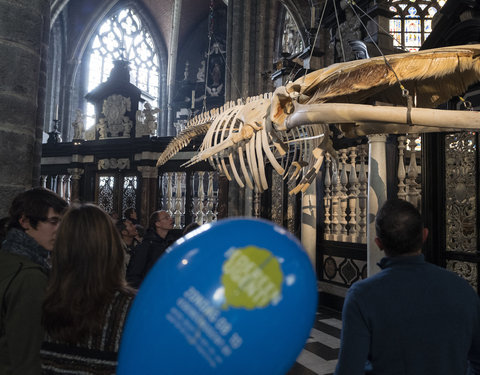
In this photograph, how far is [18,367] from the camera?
1.30 meters

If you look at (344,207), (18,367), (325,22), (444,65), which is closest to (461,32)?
(444,65)

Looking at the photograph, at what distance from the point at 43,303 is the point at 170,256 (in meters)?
0.57

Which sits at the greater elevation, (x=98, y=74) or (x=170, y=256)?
(x=98, y=74)

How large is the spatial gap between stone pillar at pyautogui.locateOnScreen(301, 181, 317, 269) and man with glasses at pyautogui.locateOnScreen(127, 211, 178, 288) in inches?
116

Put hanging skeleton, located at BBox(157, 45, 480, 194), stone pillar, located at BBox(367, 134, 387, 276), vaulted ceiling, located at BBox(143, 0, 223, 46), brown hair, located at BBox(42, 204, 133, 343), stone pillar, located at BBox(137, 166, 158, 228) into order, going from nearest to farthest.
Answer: brown hair, located at BBox(42, 204, 133, 343) < hanging skeleton, located at BBox(157, 45, 480, 194) < stone pillar, located at BBox(367, 134, 387, 276) < stone pillar, located at BBox(137, 166, 158, 228) < vaulted ceiling, located at BBox(143, 0, 223, 46)

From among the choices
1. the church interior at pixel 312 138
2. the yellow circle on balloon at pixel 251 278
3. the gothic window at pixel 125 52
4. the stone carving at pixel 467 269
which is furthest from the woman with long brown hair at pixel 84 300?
the gothic window at pixel 125 52

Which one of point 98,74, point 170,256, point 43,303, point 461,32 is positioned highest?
point 98,74

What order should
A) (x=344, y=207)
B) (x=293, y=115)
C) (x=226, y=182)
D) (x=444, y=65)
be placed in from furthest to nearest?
(x=226, y=182) → (x=344, y=207) → (x=293, y=115) → (x=444, y=65)

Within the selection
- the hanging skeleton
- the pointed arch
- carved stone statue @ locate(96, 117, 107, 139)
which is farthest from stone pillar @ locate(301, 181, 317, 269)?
the pointed arch

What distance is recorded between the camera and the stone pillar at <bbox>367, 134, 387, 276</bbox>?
4805 mm

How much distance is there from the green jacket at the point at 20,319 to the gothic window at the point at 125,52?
22.7 meters

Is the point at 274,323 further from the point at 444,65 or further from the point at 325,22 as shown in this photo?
the point at 325,22

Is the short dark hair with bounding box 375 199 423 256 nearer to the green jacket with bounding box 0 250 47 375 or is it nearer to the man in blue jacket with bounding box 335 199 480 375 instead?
the man in blue jacket with bounding box 335 199 480 375

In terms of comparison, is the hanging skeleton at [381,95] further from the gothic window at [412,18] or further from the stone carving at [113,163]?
the gothic window at [412,18]
